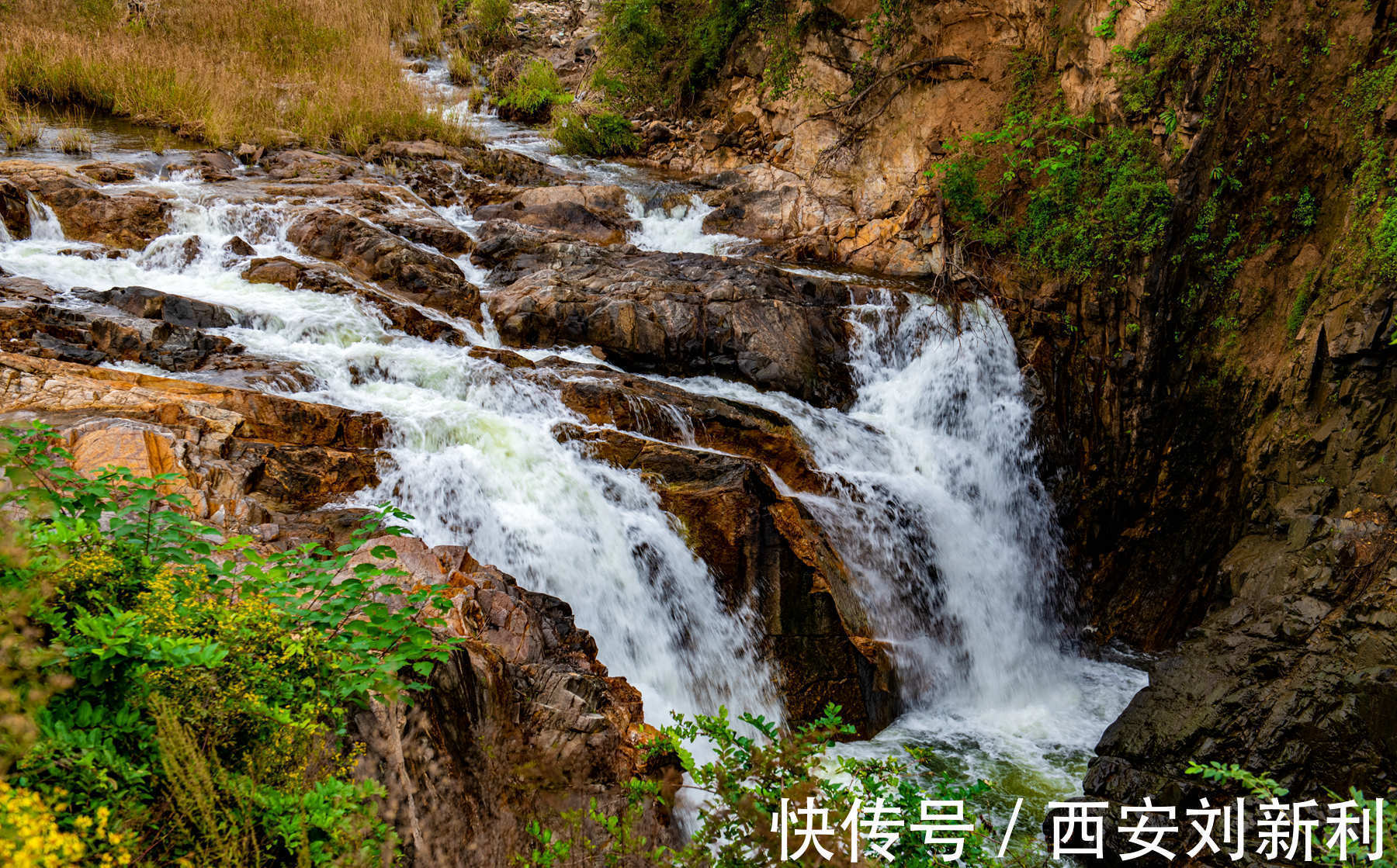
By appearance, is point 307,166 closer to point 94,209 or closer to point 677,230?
point 94,209

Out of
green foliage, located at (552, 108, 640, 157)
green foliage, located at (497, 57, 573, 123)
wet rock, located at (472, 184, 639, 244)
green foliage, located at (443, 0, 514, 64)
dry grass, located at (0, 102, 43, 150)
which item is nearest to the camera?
dry grass, located at (0, 102, 43, 150)

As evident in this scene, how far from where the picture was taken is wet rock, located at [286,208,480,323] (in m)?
7.80

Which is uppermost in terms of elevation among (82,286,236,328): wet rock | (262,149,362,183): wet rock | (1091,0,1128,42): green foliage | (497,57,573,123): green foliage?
(497,57,573,123): green foliage

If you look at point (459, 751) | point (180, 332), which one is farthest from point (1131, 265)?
point (180, 332)

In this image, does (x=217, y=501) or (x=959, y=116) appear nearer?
(x=217, y=501)

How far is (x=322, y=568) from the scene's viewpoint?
2.23m

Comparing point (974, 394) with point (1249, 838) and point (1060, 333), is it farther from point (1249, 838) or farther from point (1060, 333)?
point (1249, 838)

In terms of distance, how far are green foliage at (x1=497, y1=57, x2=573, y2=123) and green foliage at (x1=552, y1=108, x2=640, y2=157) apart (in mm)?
1487

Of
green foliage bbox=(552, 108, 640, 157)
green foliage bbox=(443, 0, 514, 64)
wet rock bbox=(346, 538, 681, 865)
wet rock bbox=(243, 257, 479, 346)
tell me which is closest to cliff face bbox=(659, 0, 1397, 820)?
wet rock bbox=(346, 538, 681, 865)

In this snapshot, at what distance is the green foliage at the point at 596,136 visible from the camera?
1368 centimetres

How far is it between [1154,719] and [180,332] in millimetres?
7652

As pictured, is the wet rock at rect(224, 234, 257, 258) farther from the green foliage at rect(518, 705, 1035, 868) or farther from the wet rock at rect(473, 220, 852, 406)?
the green foliage at rect(518, 705, 1035, 868)

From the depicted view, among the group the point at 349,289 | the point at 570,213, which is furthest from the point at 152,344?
the point at 570,213

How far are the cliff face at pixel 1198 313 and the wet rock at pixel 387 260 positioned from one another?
444cm
